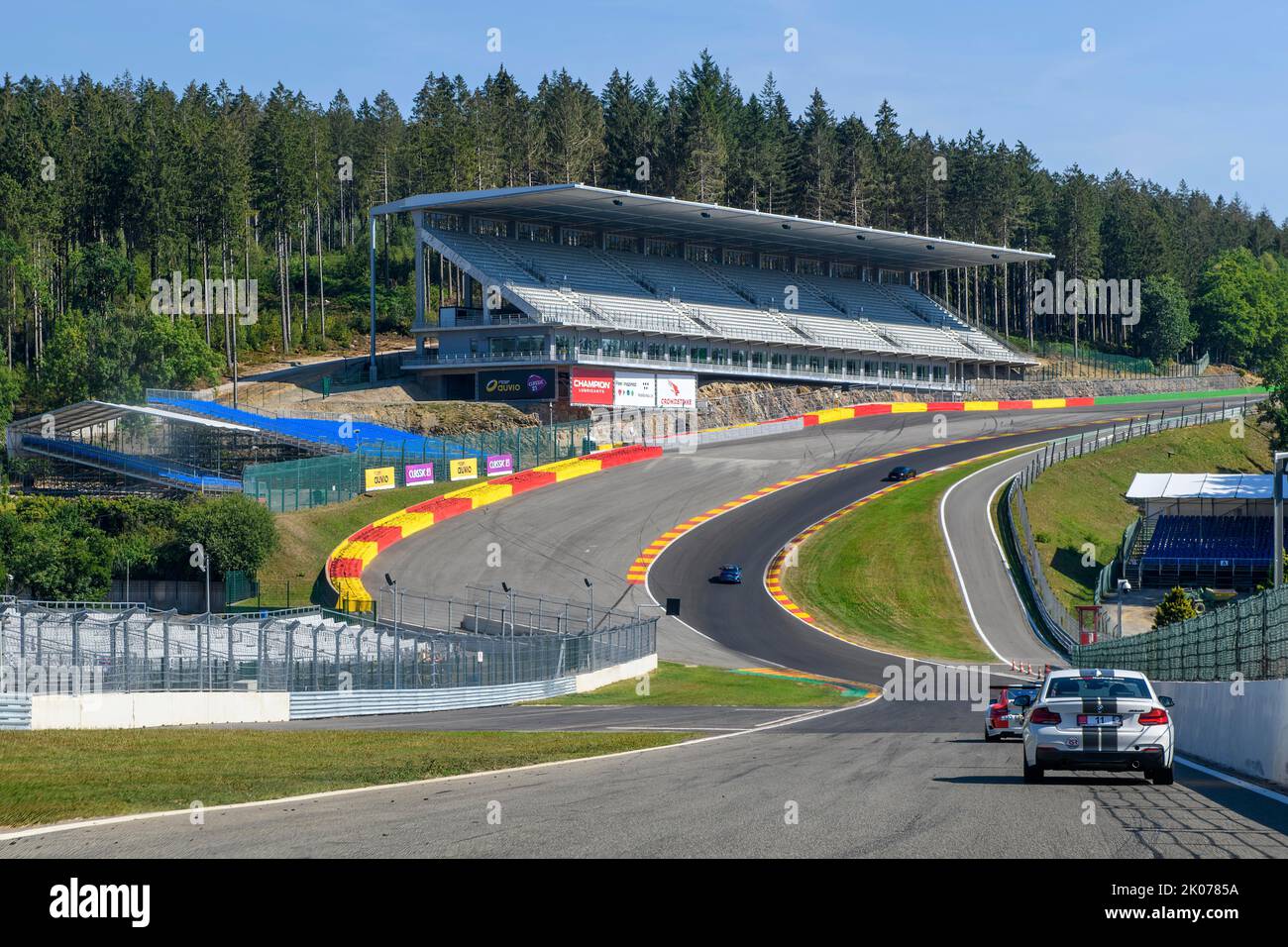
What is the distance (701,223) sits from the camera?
118 m

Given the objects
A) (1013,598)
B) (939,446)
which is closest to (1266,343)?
(939,446)

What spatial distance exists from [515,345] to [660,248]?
2440 centimetres

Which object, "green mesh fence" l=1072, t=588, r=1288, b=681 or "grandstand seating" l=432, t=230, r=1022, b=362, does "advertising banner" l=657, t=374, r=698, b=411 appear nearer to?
"grandstand seating" l=432, t=230, r=1022, b=362

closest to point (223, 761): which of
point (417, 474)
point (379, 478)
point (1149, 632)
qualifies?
point (1149, 632)

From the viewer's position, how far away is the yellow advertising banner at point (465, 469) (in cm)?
8194

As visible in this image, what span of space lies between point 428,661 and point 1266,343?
6283 inches

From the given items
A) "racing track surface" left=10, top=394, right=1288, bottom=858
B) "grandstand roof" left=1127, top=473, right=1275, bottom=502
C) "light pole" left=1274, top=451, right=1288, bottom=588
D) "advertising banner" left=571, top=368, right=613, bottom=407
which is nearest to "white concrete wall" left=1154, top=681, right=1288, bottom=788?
"racing track surface" left=10, top=394, right=1288, bottom=858

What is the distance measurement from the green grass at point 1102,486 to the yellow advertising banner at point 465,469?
99.1 ft

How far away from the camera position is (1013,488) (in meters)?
84.9

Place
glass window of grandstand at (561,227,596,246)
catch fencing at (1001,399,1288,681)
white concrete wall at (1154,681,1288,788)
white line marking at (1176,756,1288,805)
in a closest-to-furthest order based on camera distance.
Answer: white line marking at (1176,756,1288,805)
white concrete wall at (1154,681,1288,788)
catch fencing at (1001,399,1288,681)
glass window of grandstand at (561,227,596,246)

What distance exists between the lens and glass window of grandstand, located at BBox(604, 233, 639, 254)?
120506 millimetres

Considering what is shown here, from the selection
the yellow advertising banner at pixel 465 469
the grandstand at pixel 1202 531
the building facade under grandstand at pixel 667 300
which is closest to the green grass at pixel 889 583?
the grandstand at pixel 1202 531

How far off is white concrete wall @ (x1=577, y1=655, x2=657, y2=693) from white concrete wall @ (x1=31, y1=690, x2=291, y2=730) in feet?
52.0

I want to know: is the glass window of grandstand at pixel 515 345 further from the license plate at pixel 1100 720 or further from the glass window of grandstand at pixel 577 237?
the license plate at pixel 1100 720
